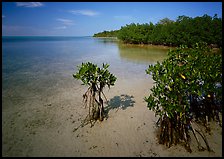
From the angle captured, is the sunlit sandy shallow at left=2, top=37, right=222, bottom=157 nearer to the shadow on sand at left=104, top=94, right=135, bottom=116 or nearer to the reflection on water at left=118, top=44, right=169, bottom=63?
the shadow on sand at left=104, top=94, right=135, bottom=116

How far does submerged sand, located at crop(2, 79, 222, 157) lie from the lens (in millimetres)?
6039

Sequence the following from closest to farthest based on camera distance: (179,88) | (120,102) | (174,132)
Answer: (179,88), (174,132), (120,102)

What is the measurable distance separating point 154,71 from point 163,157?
281 cm

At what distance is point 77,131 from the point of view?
7.20m

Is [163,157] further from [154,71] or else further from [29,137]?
[29,137]

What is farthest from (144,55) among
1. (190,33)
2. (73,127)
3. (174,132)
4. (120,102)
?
(174,132)

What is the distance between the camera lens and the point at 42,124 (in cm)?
770

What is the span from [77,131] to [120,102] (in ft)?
11.5

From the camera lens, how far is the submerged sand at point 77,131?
6039 mm

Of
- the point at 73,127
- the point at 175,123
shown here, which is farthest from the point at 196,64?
the point at 73,127

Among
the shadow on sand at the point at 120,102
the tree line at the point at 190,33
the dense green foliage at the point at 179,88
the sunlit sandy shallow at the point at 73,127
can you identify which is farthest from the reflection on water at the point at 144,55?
the dense green foliage at the point at 179,88

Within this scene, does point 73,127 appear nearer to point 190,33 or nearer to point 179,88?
point 179,88

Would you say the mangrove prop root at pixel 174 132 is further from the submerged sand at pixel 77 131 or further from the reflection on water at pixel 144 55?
the reflection on water at pixel 144 55

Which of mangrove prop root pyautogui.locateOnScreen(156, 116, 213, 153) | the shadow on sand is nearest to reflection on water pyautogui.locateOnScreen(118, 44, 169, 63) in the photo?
the shadow on sand
